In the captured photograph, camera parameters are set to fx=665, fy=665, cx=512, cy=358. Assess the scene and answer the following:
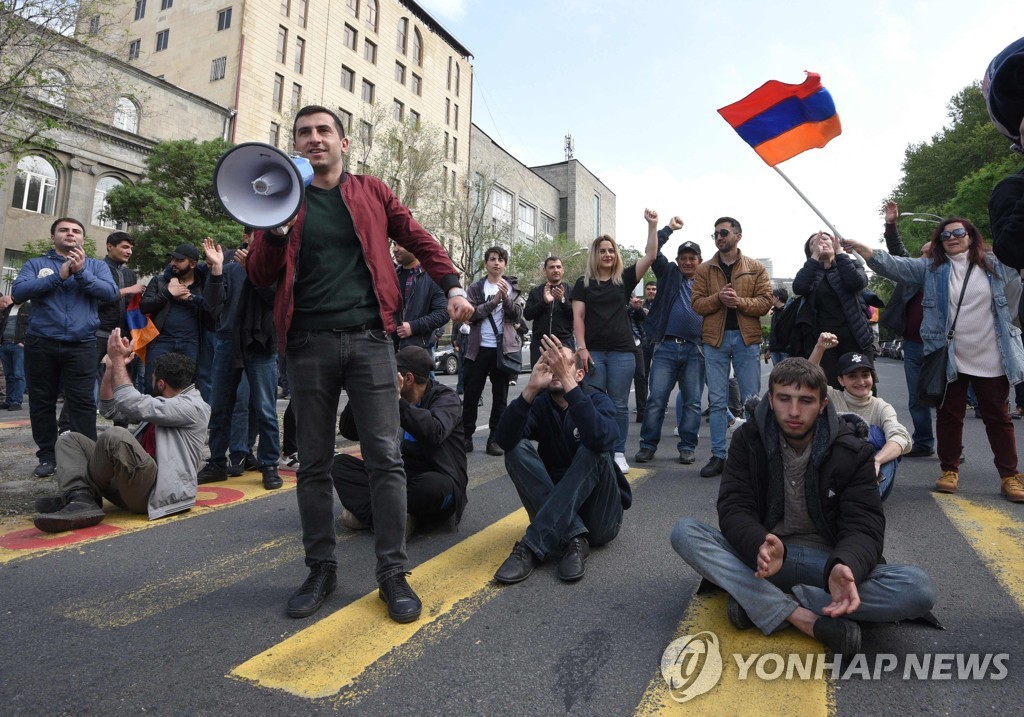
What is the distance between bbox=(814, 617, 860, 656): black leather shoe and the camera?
226 centimetres

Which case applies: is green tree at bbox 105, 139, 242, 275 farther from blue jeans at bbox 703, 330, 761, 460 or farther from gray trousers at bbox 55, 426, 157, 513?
blue jeans at bbox 703, 330, 761, 460

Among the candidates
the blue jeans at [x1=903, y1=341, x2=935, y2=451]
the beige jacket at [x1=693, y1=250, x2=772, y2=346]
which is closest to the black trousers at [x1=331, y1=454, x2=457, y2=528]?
the beige jacket at [x1=693, y1=250, x2=772, y2=346]

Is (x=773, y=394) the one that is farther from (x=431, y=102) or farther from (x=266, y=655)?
(x=431, y=102)

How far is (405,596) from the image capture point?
269 centimetres

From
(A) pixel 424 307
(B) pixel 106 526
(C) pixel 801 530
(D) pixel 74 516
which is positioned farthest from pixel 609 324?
(D) pixel 74 516

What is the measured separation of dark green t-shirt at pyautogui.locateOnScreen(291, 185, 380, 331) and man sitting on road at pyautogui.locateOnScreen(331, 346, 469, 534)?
85 cm

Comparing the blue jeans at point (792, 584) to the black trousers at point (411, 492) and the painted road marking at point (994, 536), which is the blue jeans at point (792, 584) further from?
the black trousers at point (411, 492)

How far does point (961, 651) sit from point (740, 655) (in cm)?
78

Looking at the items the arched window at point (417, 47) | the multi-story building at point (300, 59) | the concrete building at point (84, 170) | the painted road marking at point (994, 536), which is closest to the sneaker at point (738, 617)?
the painted road marking at point (994, 536)

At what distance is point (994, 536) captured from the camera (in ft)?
12.4

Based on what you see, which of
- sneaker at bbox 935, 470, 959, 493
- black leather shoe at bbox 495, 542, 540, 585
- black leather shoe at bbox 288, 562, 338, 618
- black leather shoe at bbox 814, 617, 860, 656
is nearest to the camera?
black leather shoe at bbox 814, 617, 860, 656

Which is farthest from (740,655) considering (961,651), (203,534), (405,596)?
(203,534)

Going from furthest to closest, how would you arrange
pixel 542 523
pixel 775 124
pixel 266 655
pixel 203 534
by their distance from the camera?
pixel 775 124 → pixel 203 534 → pixel 542 523 → pixel 266 655

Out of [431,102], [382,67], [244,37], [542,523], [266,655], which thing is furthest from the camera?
[431,102]
